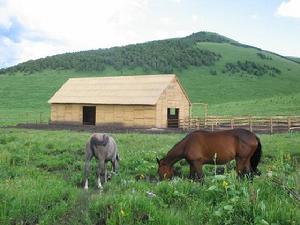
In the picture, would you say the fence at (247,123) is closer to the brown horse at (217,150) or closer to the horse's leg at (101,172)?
the brown horse at (217,150)

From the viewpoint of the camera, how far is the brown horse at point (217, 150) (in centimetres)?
1191

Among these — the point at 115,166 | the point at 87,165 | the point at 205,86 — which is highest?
the point at 205,86

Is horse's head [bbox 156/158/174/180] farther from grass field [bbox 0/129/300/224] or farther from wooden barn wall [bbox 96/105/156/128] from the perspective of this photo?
wooden barn wall [bbox 96/105/156/128]

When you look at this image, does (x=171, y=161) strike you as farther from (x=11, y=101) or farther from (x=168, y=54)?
(x=168, y=54)

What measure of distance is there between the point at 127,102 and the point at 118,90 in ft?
11.0

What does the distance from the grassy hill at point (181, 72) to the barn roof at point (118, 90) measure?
91.1 ft

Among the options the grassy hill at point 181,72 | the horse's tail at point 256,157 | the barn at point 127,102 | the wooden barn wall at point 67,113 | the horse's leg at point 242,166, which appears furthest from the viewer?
the grassy hill at point 181,72

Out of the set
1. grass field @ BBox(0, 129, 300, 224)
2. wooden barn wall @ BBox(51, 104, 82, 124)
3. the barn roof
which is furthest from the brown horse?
wooden barn wall @ BBox(51, 104, 82, 124)

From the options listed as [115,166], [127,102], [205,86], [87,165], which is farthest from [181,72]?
[87,165]

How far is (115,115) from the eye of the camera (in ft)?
130

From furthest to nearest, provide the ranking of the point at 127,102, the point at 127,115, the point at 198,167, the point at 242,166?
the point at 127,115, the point at 127,102, the point at 242,166, the point at 198,167

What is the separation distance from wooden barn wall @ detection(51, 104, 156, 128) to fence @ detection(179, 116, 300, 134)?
310 centimetres

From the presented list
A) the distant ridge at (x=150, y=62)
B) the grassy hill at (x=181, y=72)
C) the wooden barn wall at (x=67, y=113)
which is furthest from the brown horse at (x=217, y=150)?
the distant ridge at (x=150, y=62)

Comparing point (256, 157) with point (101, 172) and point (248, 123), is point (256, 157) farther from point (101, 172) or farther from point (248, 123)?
point (248, 123)
